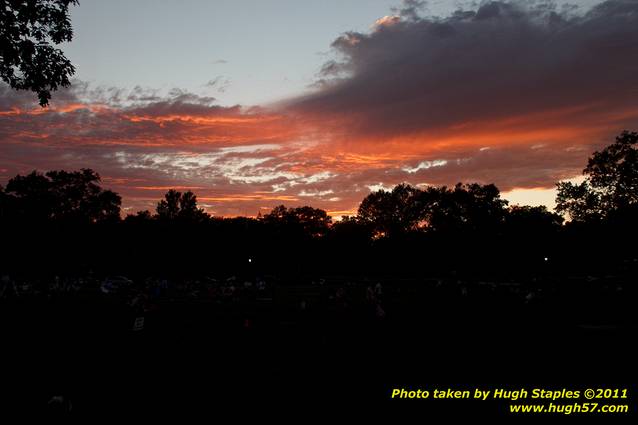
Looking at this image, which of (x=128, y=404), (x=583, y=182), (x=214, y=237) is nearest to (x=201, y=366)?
(x=128, y=404)

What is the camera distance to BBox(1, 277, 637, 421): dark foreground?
998 centimetres

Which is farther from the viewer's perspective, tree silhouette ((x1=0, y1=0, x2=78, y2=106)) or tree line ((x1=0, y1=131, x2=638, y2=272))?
tree line ((x1=0, y1=131, x2=638, y2=272))

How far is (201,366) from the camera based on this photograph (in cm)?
1299

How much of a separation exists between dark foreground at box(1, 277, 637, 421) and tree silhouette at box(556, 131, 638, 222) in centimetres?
3440

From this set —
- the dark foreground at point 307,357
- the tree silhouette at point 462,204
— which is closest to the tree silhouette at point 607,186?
the dark foreground at point 307,357

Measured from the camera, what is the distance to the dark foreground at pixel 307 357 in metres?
9.98

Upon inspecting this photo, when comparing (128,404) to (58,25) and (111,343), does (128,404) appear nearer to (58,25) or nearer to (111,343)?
(111,343)

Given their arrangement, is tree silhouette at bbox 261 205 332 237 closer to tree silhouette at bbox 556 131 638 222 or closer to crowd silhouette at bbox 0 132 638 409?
crowd silhouette at bbox 0 132 638 409

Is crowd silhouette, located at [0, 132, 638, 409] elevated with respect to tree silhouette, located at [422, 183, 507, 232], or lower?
lower

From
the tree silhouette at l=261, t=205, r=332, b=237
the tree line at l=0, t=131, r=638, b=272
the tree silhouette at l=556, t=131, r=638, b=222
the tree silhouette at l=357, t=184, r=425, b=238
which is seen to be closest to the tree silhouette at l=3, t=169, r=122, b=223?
the tree line at l=0, t=131, r=638, b=272

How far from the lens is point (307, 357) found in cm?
1375

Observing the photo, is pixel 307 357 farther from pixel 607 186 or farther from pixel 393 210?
pixel 393 210

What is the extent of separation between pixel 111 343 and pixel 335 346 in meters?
6.95

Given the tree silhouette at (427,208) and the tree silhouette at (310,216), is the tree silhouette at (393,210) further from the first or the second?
the tree silhouette at (310,216)
